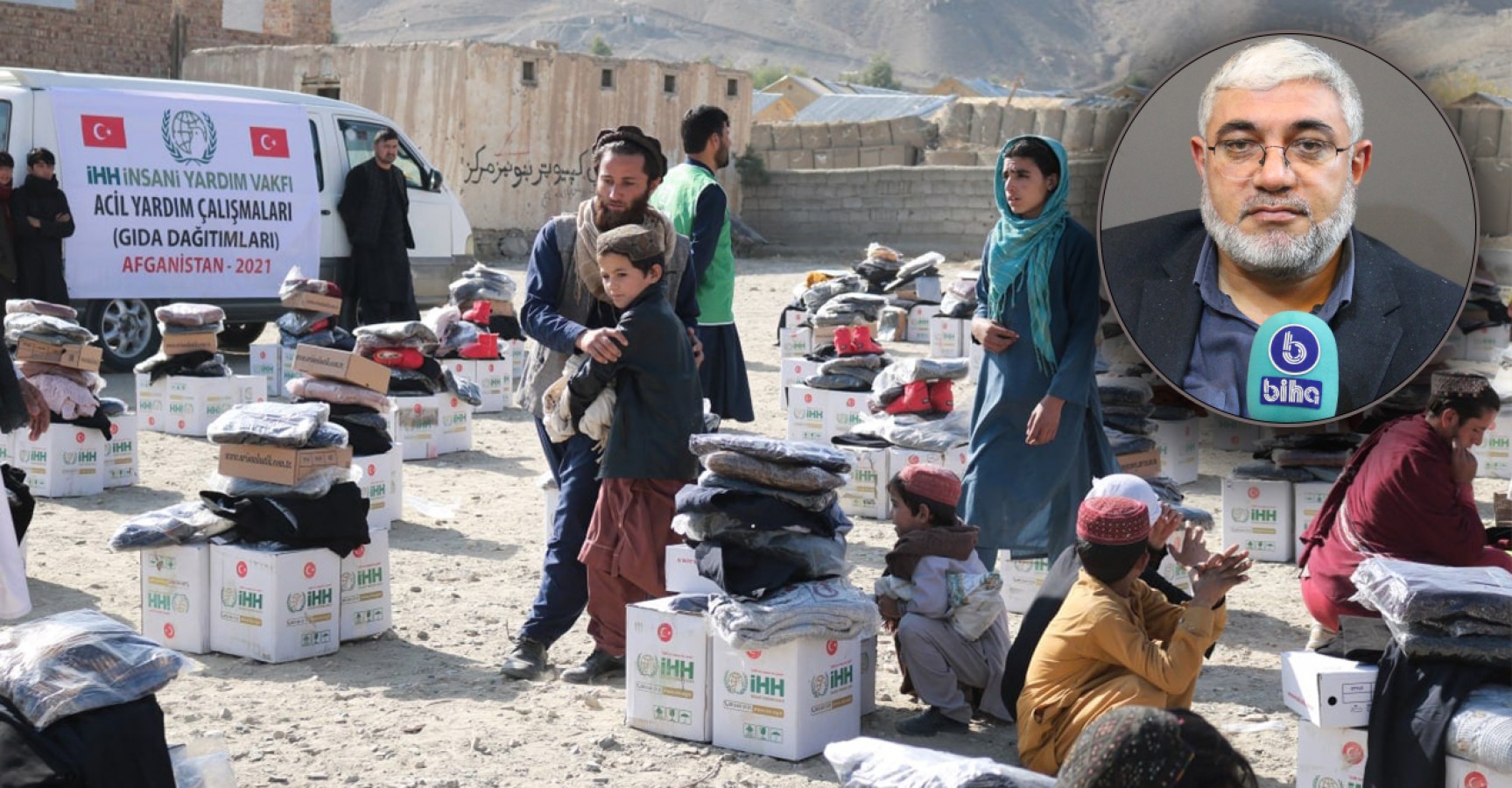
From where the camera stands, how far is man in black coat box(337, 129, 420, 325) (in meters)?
13.4

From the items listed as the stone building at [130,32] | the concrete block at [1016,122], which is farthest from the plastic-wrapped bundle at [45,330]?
the concrete block at [1016,122]

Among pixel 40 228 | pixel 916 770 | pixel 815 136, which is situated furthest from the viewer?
pixel 815 136

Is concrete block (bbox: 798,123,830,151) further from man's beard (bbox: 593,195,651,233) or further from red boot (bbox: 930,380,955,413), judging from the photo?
man's beard (bbox: 593,195,651,233)

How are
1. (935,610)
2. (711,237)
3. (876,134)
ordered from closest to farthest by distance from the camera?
(935,610), (711,237), (876,134)

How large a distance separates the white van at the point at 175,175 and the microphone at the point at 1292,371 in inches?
416

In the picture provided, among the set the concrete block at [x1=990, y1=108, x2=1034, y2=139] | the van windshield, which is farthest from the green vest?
the concrete block at [x1=990, y1=108, x2=1034, y2=139]

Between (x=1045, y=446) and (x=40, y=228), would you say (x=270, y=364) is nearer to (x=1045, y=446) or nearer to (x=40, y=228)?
(x=40, y=228)

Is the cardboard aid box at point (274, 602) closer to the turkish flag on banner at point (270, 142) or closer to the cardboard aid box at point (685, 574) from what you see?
the cardboard aid box at point (685, 574)

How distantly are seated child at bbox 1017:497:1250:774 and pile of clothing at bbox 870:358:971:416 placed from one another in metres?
3.85

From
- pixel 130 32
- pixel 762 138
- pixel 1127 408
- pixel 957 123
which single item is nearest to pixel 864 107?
pixel 957 123

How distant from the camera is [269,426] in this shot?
18.6ft

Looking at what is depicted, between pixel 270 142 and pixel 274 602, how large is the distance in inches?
351

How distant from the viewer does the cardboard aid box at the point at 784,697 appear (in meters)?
4.48

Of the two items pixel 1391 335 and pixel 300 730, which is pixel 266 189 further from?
pixel 1391 335
